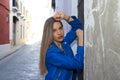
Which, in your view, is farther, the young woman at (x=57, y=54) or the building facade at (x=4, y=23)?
the building facade at (x=4, y=23)

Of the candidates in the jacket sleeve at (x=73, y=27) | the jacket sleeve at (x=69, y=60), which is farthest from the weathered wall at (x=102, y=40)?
the jacket sleeve at (x=73, y=27)

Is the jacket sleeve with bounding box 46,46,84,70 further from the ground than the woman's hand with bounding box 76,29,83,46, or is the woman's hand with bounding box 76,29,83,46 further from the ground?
the woman's hand with bounding box 76,29,83,46

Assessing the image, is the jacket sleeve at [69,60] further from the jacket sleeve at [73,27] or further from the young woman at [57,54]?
the jacket sleeve at [73,27]

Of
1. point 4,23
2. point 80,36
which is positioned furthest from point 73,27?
point 4,23

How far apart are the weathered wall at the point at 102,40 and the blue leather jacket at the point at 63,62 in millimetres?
241

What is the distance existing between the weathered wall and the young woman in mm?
255

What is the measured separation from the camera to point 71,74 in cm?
231

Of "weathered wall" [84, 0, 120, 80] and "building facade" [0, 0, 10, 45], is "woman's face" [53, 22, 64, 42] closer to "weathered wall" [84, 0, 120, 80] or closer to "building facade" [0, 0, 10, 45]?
"weathered wall" [84, 0, 120, 80]

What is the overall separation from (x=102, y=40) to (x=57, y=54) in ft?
1.92

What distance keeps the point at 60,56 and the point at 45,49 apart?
0.66ft

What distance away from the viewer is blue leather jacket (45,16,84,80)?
213 centimetres

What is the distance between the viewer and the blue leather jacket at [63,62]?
2129 mm

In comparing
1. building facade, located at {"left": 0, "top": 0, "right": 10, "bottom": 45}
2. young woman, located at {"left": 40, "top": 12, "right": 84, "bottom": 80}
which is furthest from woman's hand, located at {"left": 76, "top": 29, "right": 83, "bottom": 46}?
building facade, located at {"left": 0, "top": 0, "right": 10, "bottom": 45}

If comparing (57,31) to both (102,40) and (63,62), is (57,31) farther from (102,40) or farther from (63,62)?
(102,40)
